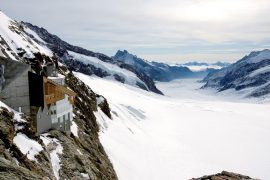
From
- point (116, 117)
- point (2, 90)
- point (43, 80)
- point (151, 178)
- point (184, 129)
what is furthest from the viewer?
point (184, 129)

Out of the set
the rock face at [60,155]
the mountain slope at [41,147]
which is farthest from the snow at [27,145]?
the rock face at [60,155]

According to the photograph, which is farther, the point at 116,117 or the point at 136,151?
the point at 116,117

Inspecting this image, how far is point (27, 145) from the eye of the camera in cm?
3238

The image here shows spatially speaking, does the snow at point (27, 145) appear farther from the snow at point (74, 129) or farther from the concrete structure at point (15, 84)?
the snow at point (74, 129)

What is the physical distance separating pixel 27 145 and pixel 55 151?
5.03 metres

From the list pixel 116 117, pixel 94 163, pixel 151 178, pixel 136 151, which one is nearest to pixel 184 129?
pixel 116 117

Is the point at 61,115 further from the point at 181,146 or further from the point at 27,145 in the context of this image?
the point at 181,146

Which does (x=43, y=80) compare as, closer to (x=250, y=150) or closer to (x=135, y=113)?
(x=250, y=150)

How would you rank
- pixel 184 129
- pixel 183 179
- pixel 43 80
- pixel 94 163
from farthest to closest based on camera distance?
1. pixel 184 129
2. pixel 183 179
3. pixel 94 163
4. pixel 43 80

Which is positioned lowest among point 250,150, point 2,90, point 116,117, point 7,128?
point 250,150

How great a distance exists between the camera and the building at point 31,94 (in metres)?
34.2

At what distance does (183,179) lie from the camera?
61844mm

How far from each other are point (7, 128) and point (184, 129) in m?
81.9

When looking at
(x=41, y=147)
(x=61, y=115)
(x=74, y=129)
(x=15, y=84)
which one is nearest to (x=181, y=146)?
(x=74, y=129)
